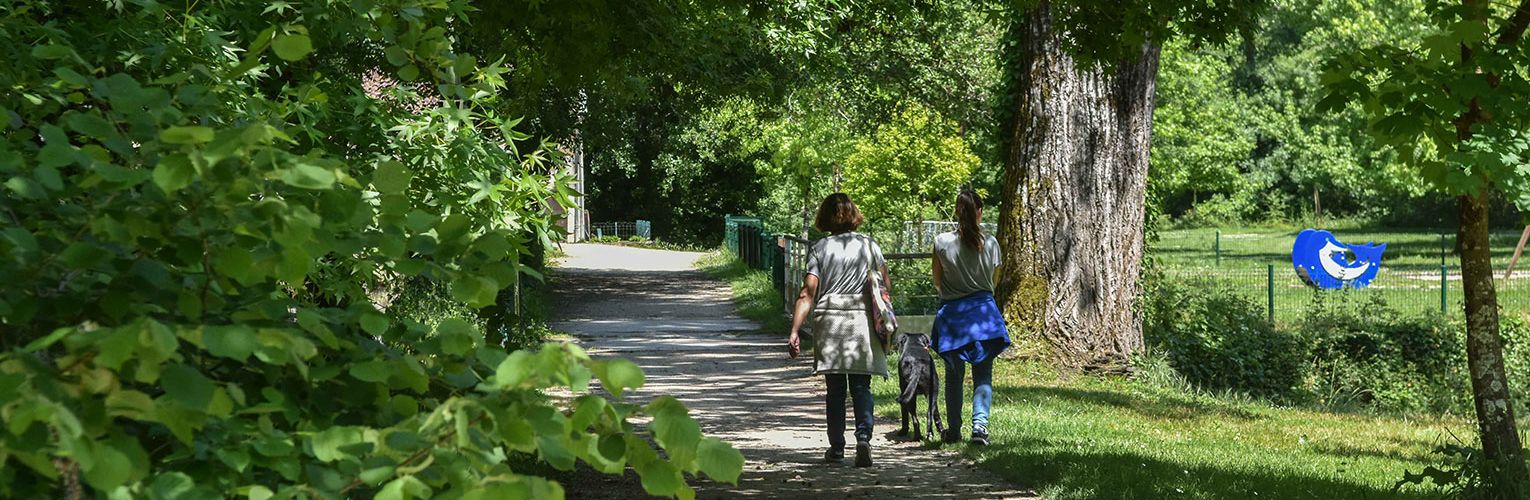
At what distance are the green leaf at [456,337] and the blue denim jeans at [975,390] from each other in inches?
278

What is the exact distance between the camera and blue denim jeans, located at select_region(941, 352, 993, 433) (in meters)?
9.36

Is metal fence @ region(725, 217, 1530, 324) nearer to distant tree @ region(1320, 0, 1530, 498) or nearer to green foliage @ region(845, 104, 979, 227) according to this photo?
green foliage @ region(845, 104, 979, 227)

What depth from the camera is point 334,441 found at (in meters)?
2.16

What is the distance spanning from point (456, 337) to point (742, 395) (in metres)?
10.2

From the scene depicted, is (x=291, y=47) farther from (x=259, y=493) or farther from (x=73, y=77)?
(x=259, y=493)

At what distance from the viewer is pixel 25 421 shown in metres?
1.72

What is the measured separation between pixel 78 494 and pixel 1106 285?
1289 cm

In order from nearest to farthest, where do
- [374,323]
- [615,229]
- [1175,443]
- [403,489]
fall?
1. [403,489]
2. [374,323]
3. [1175,443]
4. [615,229]

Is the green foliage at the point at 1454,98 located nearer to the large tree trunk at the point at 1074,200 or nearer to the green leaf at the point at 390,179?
the green leaf at the point at 390,179

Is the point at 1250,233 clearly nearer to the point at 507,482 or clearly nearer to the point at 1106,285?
the point at 1106,285

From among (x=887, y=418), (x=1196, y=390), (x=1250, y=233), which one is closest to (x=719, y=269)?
(x=1196, y=390)

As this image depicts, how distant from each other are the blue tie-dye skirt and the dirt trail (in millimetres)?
603

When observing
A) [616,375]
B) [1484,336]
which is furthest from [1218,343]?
[616,375]

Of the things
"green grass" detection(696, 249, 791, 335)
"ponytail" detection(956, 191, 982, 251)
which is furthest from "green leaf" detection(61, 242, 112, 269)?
"green grass" detection(696, 249, 791, 335)
